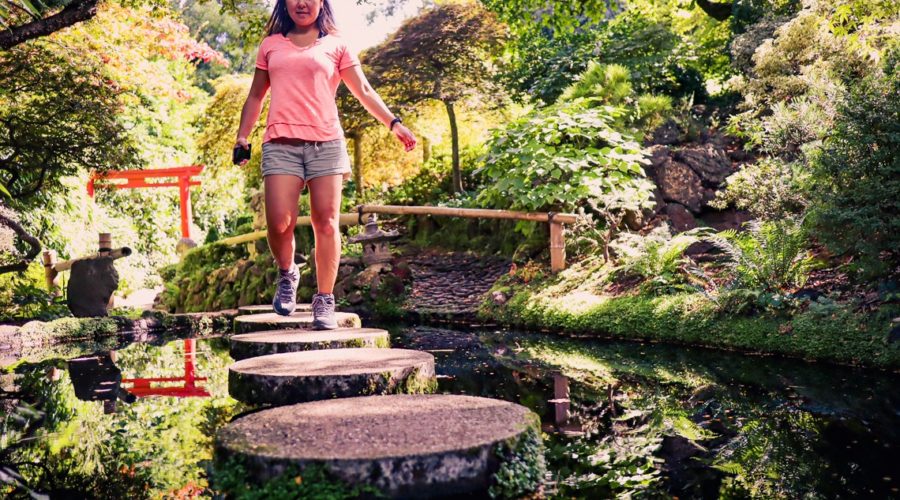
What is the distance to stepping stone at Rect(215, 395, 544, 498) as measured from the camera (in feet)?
7.88

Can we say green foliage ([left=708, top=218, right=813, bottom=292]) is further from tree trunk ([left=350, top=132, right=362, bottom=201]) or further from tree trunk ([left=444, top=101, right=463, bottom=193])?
tree trunk ([left=350, top=132, right=362, bottom=201])

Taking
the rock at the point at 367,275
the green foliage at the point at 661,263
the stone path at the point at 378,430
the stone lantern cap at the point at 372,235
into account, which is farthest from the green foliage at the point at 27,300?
the stone path at the point at 378,430

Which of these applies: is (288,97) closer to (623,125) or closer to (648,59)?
(623,125)

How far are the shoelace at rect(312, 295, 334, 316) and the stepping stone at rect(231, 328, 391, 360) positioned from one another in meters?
0.11

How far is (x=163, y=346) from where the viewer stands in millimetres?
8664

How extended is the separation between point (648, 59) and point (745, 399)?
9.58m

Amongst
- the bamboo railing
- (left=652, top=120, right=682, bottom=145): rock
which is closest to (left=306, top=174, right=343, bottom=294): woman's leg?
the bamboo railing

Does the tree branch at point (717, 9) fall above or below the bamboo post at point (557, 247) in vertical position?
above

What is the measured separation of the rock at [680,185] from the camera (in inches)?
425

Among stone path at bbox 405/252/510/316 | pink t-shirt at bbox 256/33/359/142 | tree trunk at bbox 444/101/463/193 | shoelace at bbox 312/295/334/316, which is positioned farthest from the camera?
tree trunk at bbox 444/101/463/193

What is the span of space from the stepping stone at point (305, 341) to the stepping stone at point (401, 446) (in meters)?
1.39

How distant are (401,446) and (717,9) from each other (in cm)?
1446

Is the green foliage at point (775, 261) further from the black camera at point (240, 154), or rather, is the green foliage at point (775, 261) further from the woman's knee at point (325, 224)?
the black camera at point (240, 154)

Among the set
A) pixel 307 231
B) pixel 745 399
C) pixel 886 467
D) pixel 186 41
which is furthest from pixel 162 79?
pixel 886 467
